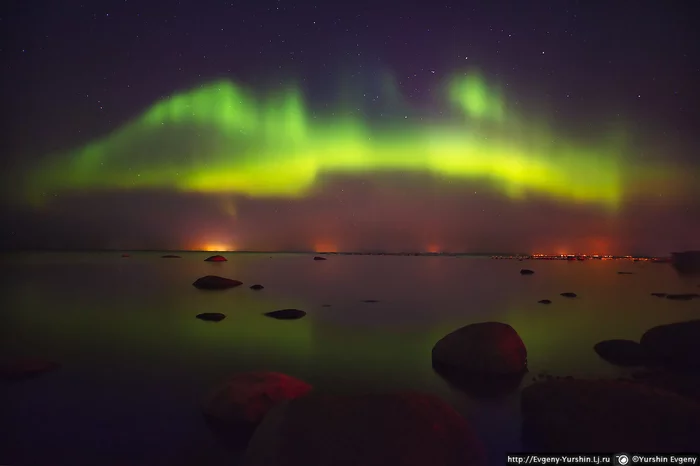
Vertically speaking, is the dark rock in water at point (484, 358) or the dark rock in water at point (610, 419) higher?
the dark rock in water at point (610, 419)

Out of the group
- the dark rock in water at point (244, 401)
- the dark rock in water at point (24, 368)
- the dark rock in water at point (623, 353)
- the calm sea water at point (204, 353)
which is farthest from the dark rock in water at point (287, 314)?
the dark rock in water at point (623, 353)

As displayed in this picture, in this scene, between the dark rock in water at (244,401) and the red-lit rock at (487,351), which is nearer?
the dark rock in water at (244,401)

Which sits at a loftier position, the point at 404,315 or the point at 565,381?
the point at 565,381

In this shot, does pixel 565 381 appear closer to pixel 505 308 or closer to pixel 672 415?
pixel 672 415

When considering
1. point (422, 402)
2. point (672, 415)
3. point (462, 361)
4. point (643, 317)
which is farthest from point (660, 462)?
point (643, 317)

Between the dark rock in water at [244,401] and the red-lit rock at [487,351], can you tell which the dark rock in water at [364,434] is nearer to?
the dark rock in water at [244,401]

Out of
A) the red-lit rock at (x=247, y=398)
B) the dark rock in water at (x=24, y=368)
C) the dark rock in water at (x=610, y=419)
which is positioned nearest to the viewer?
the dark rock in water at (x=610, y=419)

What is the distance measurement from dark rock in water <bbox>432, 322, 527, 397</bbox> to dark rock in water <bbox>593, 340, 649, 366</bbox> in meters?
2.94

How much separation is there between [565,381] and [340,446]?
15.1 ft

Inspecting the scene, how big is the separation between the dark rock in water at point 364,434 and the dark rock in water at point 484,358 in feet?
13.8

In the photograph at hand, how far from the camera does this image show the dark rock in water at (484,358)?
10039 mm

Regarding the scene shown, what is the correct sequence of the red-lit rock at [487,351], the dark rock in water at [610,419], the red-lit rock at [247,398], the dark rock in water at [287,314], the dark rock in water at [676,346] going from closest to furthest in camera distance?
the dark rock in water at [610,419], the red-lit rock at [247,398], the red-lit rock at [487,351], the dark rock in water at [676,346], the dark rock in water at [287,314]

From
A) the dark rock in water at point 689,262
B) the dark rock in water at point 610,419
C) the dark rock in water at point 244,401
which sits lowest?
the dark rock in water at point 689,262

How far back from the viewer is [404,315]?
66.9ft
